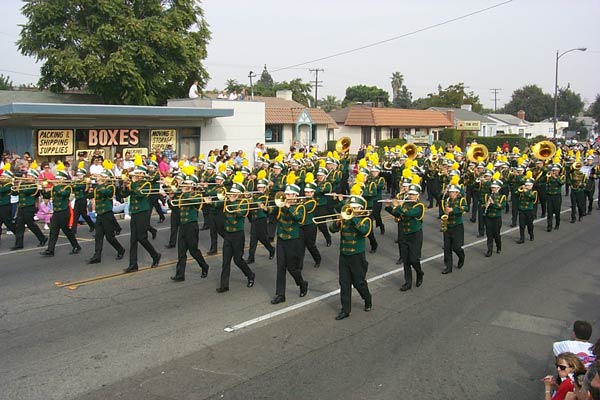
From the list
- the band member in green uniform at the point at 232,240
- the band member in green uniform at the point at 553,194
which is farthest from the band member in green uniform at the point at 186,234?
the band member in green uniform at the point at 553,194

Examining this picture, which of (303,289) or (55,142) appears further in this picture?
(55,142)

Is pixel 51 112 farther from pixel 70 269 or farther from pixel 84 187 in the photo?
pixel 70 269

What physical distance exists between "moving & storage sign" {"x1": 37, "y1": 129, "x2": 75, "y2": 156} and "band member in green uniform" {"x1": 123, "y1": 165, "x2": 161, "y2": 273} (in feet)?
35.0

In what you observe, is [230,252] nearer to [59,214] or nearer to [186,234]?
[186,234]

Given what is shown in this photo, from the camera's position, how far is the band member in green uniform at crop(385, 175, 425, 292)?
10180 millimetres

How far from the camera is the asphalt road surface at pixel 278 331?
639 cm

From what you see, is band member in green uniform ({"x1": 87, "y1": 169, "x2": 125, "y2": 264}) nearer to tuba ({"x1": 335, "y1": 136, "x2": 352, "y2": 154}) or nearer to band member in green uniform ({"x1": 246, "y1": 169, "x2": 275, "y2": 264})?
band member in green uniform ({"x1": 246, "y1": 169, "x2": 275, "y2": 264})

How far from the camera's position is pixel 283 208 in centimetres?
954

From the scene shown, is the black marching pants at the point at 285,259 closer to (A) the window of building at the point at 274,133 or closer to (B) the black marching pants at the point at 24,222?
(B) the black marching pants at the point at 24,222

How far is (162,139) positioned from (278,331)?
18.2 m

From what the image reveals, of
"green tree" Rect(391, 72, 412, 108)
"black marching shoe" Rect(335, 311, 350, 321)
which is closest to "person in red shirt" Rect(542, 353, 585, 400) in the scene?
"black marching shoe" Rect(335, 311, 350, 321)

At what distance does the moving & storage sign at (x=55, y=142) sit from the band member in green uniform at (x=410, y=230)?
591 inches

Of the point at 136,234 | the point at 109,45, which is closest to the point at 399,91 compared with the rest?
the point at 109,45

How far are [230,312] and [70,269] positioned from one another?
430 cm
